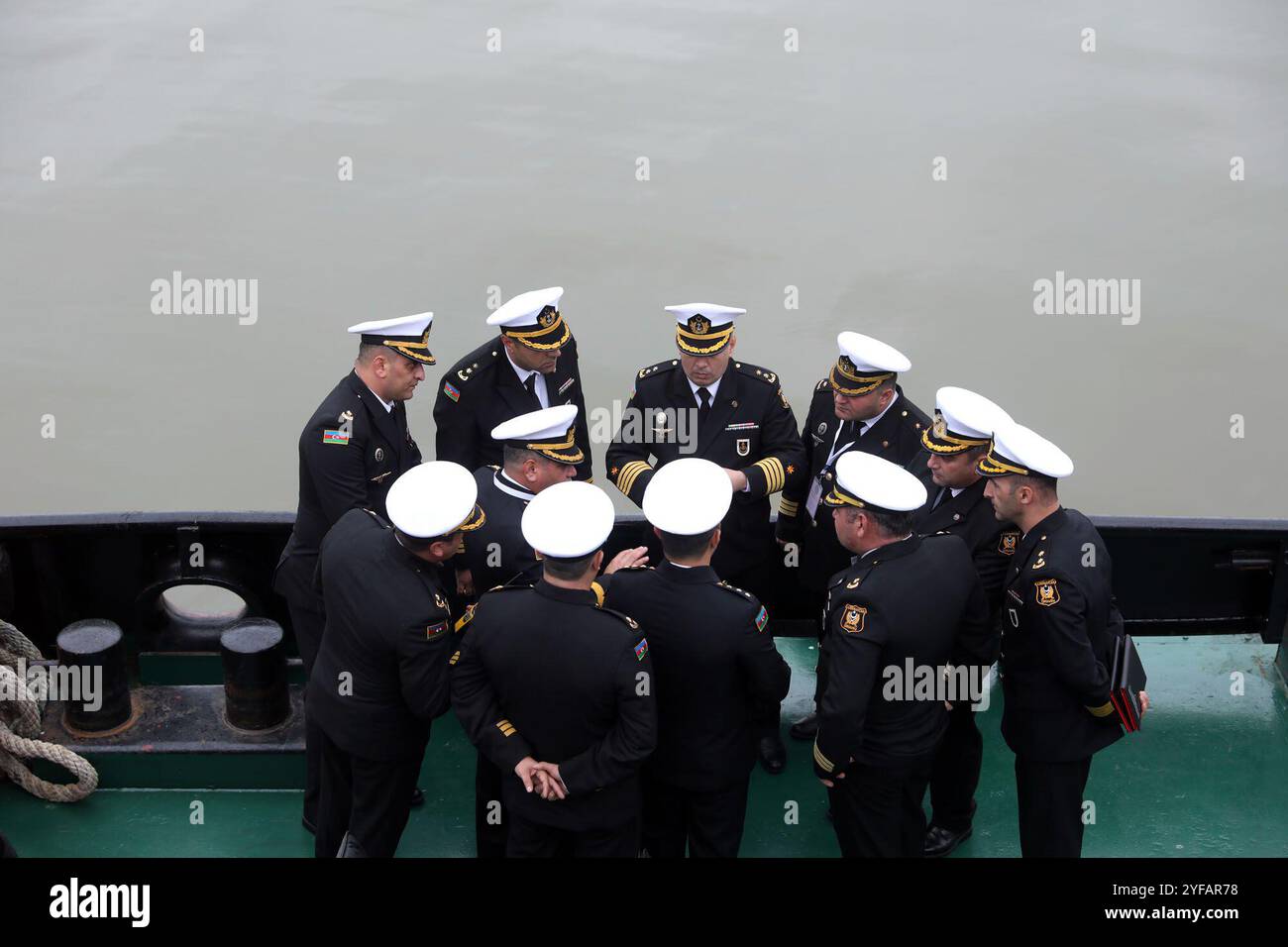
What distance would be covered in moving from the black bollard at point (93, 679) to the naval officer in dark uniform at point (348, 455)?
1.84ft

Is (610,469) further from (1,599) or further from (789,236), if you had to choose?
(789,236)

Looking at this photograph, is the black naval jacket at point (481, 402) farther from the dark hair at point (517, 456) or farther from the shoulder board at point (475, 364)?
the dark hair at point (517, 456)

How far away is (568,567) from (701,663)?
15.2 inches

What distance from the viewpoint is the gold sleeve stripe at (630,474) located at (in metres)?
3.80

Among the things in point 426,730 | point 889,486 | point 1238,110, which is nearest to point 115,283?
point 426,730

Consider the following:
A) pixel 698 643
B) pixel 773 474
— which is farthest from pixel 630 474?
pixel 698 643

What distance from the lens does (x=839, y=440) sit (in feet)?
12.5

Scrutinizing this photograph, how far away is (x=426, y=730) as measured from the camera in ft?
10.0

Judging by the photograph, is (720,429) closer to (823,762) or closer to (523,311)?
(523,311)

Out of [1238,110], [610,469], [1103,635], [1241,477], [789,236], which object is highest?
[1238,110]

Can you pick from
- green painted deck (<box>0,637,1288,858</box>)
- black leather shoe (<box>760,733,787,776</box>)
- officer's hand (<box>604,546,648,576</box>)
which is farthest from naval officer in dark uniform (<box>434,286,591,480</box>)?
black leather shoe (<box>760,733,787,776</box>)

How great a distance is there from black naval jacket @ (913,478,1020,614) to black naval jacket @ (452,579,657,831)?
97 cm

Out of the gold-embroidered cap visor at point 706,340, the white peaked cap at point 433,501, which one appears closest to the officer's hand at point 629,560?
Result: the white peaked cap at point 433,501
